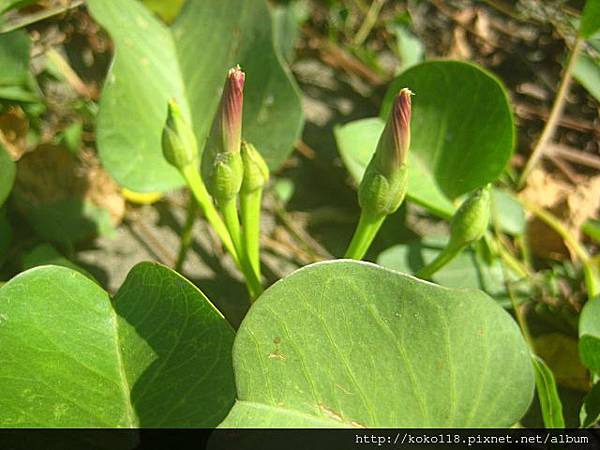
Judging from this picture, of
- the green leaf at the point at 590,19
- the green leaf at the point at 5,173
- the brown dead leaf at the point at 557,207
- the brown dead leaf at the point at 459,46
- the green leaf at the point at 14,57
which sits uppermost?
the green leaf at the point at 14,57

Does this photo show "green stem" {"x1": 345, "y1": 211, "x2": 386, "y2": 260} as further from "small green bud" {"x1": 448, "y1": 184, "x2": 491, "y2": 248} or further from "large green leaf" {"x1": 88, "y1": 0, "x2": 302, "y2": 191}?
"large green leaf" {"x1": 88, "y1": 0, "x2": 302, "y2": 191}

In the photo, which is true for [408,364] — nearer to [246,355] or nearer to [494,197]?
[246,355]

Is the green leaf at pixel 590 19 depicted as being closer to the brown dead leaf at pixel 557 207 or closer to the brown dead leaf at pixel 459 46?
the brown dead leaf at pixel 557 207

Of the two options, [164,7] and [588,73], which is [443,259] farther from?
[164,7]

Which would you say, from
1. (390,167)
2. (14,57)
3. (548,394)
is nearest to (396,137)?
(390,167)

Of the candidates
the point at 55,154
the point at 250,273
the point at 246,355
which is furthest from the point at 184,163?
the point at 55,154

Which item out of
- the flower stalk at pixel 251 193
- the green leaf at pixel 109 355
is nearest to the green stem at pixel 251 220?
the flower stalk at pixel 251 193
